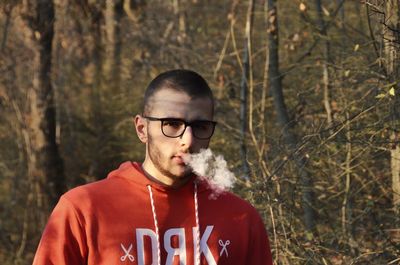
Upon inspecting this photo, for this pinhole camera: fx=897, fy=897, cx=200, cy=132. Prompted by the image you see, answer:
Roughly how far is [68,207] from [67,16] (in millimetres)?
11166

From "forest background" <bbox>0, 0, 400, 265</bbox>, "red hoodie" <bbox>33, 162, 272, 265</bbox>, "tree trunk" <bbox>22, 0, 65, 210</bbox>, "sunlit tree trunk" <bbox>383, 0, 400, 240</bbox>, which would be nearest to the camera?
"red hoodie" <bbox>33, 162, 272, 265</bbox>

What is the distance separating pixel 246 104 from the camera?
839 centimetres

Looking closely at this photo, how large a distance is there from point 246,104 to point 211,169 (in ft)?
16.9

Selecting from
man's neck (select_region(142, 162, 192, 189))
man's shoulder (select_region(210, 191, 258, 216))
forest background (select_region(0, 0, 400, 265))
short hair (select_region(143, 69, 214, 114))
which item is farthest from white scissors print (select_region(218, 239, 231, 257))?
forest background (select_region(0, 0, 400, 265))

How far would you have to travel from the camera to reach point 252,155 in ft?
23.8

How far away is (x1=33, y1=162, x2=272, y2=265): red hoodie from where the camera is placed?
A: 3041 mm

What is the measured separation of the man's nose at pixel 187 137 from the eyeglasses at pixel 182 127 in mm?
10

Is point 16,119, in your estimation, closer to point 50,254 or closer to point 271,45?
point 271,45

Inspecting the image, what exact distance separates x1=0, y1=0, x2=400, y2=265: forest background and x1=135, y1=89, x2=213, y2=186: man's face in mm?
2006

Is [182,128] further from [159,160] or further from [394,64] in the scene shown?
[394,64]

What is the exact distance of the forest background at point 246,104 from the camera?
5.53 metres

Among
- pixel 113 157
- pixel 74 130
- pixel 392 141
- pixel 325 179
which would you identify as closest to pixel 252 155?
pixel 325 179

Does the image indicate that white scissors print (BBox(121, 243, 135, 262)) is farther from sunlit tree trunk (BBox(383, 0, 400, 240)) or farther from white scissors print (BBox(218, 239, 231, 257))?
sunlit tree trunk (BBox(383, 0, 400, 240))

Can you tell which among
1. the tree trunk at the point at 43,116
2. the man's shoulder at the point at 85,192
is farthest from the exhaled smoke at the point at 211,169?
the tree trunk at the point at 43,116
